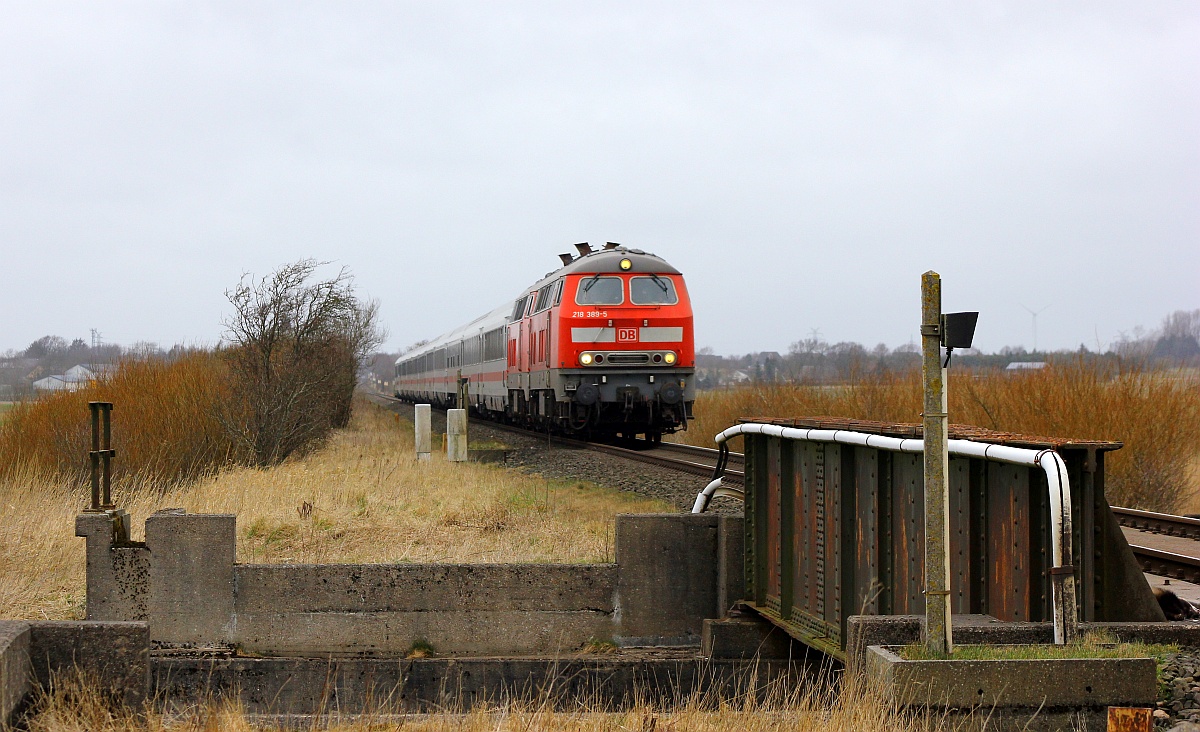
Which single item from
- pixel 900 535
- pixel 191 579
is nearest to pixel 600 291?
pixel 191 579

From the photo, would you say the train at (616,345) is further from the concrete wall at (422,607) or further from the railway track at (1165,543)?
the concrete wall at (422,607)

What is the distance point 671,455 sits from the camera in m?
19.7

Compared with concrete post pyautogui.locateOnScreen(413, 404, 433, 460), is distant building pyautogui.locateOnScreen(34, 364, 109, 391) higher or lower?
higher

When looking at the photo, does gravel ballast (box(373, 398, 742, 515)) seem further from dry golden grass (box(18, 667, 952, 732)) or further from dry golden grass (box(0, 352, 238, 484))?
dry golden grass (box(0, 352, 238, 484))

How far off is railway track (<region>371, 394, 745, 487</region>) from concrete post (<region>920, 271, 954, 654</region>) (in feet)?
27.3

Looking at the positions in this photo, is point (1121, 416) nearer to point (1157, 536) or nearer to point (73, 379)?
point (1157, 536)

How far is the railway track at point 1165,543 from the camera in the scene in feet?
28.1

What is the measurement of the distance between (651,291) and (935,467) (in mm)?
16265

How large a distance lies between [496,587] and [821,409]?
13509 millimetres

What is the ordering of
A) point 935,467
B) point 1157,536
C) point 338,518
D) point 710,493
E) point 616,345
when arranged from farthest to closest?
point 616,345 → point 338,518 → point 1157,536 → point 710,493 → point 935,467

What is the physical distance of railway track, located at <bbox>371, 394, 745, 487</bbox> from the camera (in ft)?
51.1

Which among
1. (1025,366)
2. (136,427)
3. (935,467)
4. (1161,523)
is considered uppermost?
(1025,366)

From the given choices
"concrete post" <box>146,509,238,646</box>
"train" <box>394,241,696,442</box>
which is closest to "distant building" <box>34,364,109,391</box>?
"train" <box>394,241,696,442</box>

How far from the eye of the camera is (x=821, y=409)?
22.4m
